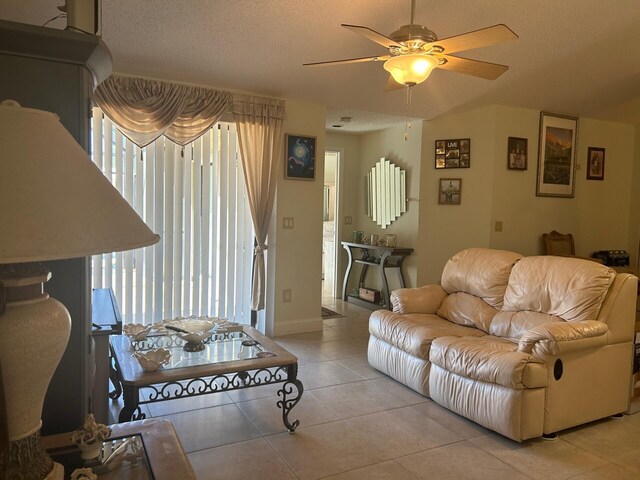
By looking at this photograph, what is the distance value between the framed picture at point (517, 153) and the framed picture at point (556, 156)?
0.87ft

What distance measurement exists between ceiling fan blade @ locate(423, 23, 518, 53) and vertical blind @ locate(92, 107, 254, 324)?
255 cm

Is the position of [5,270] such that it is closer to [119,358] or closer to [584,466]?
[119,358]

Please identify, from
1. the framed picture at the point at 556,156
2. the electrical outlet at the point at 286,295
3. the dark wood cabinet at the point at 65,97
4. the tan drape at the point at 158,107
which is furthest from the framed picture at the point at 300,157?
the dark wood cabinet at the point at 65,97

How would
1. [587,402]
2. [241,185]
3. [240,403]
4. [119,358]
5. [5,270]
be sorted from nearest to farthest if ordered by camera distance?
[5,270] < [119,358] < [587,402] < [240,403] < [241,185]

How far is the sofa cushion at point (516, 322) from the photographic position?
10.4 feet

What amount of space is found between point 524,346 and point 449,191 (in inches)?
A: 121

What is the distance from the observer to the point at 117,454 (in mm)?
1235

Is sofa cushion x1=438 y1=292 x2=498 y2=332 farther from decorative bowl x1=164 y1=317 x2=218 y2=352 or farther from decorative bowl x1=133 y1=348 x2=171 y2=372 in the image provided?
decorative bowl x1=133 y1=348 x2=171 y2=372

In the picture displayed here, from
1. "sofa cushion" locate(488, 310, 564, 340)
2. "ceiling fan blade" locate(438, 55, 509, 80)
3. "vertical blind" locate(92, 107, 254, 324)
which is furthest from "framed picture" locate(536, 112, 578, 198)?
"vertical blind" locate(92, 107, 254, 324)

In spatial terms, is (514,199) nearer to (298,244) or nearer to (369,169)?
(369,169)

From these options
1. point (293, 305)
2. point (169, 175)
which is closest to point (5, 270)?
point (169, 175)

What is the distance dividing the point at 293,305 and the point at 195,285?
103cm

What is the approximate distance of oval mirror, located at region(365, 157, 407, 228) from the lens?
237 inches

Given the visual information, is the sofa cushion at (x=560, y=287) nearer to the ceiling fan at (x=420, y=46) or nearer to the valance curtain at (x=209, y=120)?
the ceiling fan at (x=420, y=46)
